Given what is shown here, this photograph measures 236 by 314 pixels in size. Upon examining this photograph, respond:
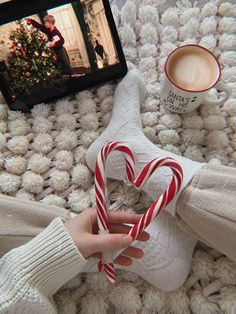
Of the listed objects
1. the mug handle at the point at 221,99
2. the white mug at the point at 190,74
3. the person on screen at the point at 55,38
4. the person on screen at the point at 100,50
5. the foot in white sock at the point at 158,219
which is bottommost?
the foot in white sock at the point at 158,219

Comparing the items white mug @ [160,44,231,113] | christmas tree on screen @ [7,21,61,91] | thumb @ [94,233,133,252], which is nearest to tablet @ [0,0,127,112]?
christmas tree on screen @ [7,21,61,91]

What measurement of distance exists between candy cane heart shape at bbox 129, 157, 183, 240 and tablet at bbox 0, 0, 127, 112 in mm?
310

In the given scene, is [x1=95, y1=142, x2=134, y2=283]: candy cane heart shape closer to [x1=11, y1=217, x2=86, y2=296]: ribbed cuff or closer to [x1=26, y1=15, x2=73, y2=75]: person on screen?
[x1=11, y1=217, x2=86, y2=296]: ribbed cuff

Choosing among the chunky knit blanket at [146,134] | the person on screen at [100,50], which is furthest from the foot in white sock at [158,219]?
the person on screen at [100,50]

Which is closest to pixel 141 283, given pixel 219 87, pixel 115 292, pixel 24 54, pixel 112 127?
pixel 115 292

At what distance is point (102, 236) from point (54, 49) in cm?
43

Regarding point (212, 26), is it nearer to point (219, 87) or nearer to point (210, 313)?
point (219, 87)

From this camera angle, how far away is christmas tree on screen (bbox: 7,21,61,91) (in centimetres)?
74

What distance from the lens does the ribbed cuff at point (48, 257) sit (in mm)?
562

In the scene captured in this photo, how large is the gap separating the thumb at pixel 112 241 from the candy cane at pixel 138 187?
0.04ft

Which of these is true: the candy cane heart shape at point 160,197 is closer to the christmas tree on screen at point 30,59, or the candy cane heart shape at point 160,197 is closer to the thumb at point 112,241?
the thumb at point 112,241

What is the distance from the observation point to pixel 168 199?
58cm

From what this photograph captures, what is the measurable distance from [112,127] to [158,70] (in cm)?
19

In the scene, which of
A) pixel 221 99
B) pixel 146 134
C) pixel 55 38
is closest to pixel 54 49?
pixel 55 38
